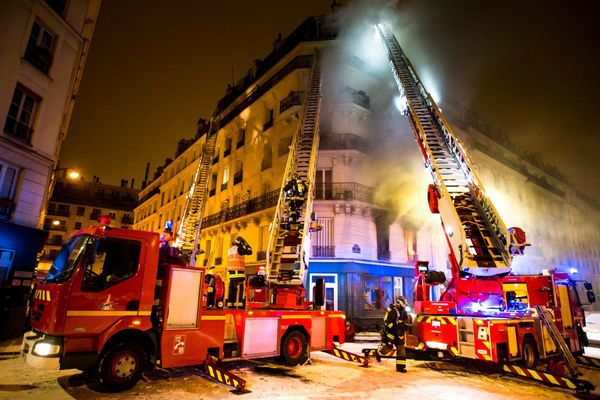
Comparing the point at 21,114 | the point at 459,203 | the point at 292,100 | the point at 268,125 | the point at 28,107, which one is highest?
the point at 292,100

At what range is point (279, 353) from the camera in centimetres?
777

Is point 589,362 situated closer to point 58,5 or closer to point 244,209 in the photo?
point 244,209

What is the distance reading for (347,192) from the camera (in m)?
19.5

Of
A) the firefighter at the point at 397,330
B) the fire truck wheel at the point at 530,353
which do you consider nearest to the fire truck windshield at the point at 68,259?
the firefighter at the point at 397,330

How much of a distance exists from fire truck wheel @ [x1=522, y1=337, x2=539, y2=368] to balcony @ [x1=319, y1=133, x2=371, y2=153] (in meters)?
13.8

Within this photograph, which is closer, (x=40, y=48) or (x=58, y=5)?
(x=40, y=48)

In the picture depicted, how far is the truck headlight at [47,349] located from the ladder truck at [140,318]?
0.6 inches

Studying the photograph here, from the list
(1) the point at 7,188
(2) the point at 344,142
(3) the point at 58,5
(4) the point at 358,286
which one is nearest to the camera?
(1) the point at 7,188

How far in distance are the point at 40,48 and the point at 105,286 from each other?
11.9 metres

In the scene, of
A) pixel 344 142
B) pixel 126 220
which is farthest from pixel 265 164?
pixel 126 220

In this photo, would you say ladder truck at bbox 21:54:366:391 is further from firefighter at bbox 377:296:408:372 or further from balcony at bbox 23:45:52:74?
balcony at bbox 23:45:52:74

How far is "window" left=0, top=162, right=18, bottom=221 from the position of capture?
37.0ft

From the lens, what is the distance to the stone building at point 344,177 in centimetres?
1903

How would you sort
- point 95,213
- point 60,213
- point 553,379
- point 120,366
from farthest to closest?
point 95,213
point 60,213
point 553,379
point 120,366
